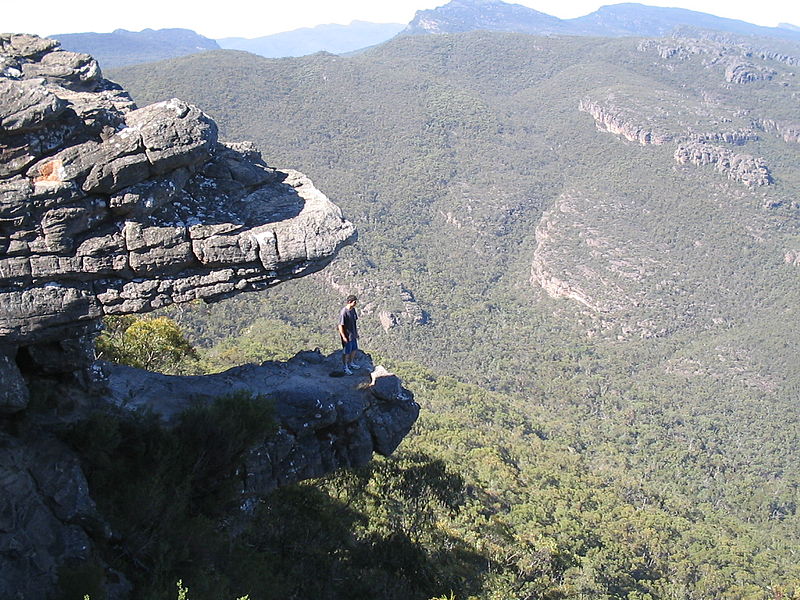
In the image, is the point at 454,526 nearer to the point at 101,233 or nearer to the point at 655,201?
the point at 101,233

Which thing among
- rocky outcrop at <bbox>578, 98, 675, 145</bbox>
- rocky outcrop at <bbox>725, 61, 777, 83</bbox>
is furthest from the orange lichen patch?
rocky outcrop at <bbox>725, 61, 777, 83</bbox>

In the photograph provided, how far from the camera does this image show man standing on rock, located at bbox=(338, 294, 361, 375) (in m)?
12.4

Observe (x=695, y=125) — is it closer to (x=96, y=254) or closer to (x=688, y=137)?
(x=688, y=137)

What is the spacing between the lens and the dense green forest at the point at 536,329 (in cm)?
1609

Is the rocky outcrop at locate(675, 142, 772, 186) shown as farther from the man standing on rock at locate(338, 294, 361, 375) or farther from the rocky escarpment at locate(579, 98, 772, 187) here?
the man standing on rock at locate(338, 294, 361, 375)

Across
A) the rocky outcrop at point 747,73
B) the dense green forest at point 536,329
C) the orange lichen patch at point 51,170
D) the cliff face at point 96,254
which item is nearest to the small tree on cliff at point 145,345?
the dense green forest at point 536,329

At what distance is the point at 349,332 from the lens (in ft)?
41.5

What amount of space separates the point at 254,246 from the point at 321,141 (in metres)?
136

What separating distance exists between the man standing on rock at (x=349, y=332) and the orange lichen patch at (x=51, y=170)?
5635mm

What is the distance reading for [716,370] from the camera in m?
81.2

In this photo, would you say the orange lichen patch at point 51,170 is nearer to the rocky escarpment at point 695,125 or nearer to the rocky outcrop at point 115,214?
the rocky outcrop at point 115,214

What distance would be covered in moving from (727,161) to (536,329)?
70924mm

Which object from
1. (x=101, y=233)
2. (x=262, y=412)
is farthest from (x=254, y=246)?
(x=262, y=412)

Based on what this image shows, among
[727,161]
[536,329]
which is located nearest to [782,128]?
[727,161]
